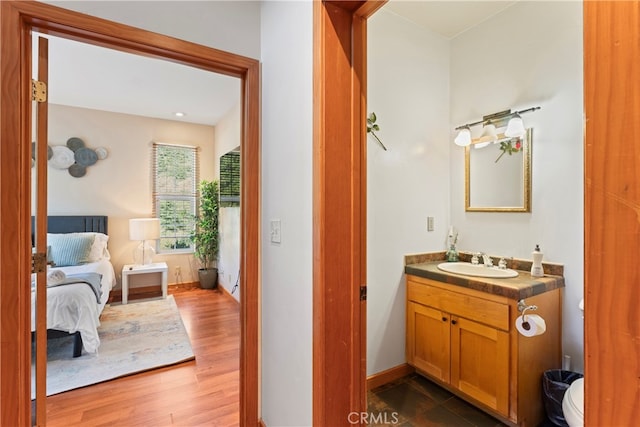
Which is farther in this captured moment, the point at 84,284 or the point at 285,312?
the point at 84,284

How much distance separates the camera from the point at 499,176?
232cm

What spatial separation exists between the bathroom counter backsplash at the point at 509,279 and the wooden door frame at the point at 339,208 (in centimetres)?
101

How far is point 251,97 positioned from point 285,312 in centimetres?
114

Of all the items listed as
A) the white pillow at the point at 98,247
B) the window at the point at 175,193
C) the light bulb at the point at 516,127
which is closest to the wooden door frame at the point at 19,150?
the light bulb at the point at 516,127

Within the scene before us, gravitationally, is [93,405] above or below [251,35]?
below

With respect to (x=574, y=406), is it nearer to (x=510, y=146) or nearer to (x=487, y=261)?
(x=487, y=261)

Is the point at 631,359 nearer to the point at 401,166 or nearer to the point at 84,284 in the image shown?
the point at 401,166

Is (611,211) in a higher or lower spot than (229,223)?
higher

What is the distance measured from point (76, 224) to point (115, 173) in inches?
34.1

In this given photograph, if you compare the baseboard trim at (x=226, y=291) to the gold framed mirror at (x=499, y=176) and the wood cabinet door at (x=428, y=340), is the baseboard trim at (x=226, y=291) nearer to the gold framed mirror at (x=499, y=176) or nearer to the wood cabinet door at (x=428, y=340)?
the wood cabinet door at (x=428, y=340)

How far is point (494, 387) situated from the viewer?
1.78 metres

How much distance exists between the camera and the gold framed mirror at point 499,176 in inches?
84.6

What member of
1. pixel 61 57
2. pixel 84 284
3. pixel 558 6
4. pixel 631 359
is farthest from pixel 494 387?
pixel 61 57

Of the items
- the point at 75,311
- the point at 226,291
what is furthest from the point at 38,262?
the point at 226,291
